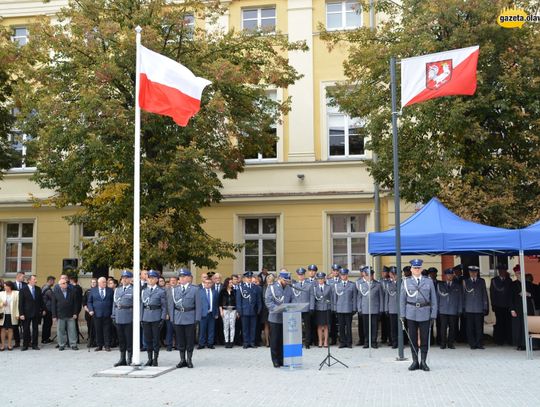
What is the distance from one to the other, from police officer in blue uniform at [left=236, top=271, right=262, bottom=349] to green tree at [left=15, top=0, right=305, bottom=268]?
1.72 metres

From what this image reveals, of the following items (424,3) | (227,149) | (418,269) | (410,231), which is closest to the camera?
(418,269)

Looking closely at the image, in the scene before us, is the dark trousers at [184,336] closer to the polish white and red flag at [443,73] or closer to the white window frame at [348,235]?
the polish white and red flag at [443,73]

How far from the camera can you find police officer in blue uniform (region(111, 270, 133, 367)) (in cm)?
1280

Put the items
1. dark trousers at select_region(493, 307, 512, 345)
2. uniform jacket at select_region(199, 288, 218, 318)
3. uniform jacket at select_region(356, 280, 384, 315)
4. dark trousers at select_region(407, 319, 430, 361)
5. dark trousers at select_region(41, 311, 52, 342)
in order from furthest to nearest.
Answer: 1. dark trousers at select_region(41, 311, 52, 342)
2. dark trousers at select_region(493, 307, 512, 345)
3. uniform jacket at select_region(199, 288, 218, 318)
4. uniform jacket at select_region(356, 280, 384, 315)
5. dark trousers at select_region(407, 319, 430, 361)

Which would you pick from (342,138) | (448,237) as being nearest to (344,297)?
(448,237)

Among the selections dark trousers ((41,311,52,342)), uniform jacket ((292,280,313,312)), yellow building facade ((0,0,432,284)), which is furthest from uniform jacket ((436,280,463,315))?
dark trousers ((41,311,52,342))

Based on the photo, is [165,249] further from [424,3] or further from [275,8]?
[275,8]

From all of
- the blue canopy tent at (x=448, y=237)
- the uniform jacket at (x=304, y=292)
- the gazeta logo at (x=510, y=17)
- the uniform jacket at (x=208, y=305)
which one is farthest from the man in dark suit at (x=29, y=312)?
the gazeta logo at (x=510, y=17)

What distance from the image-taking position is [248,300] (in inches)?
647

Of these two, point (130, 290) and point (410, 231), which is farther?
point (410, 231)

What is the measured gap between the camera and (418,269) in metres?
12.4

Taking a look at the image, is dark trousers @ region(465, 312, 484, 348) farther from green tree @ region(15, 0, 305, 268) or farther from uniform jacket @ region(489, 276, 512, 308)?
green tree @ region(15, 0, 305, 268)

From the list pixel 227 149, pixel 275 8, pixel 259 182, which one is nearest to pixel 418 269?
pixel 227 149

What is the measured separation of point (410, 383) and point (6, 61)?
45.0 ft
